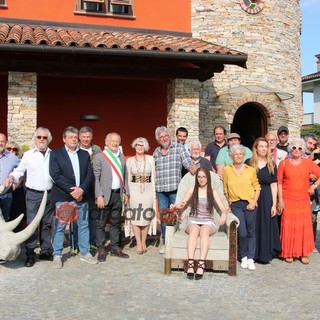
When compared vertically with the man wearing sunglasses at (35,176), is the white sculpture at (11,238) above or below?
below

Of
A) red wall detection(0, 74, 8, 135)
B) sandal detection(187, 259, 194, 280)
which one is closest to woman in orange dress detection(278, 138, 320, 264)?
sandal detection(187, 259, 194, 280)

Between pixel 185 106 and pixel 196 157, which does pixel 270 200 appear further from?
pixel 185 106

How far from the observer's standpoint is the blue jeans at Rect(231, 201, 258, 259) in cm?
564

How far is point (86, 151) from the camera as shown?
19.0ft

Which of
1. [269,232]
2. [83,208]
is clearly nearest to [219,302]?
[269,232]

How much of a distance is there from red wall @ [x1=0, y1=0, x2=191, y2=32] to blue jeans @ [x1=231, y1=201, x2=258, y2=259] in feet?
17.8

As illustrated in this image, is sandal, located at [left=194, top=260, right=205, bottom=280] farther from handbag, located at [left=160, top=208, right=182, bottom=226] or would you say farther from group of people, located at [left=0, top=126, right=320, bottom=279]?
handbag, located at [left=160, top=208, right=182, bottom=226]

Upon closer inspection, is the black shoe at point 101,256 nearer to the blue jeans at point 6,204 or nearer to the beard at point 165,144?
the blue jeans at point 6,204

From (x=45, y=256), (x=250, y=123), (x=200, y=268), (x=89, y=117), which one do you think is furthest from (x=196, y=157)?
(x=250, y=123)

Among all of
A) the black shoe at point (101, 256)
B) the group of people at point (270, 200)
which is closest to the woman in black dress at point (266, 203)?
the group of people at point (270, 200)

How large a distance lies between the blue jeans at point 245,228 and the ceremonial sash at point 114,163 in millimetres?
1651

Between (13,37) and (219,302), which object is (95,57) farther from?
(219,302)

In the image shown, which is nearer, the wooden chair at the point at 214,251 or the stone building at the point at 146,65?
the wooden chair at the point at 214,251

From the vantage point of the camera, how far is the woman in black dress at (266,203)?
5789 mm
